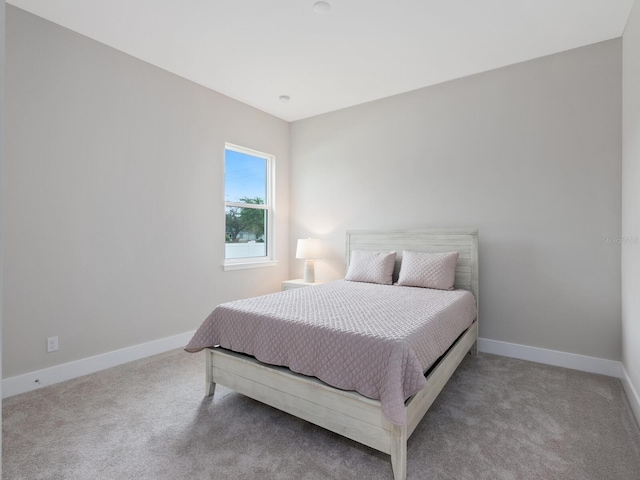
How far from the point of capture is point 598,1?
7.89 feet

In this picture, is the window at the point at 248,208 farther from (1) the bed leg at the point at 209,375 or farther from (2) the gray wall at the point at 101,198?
(1) the bed leg at the point at 209,375

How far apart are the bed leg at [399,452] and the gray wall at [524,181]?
2.05m

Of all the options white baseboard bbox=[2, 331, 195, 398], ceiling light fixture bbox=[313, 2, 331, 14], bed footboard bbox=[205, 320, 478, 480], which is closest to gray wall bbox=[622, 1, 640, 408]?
bed footboard bbox=[205, 320, 478, 480]

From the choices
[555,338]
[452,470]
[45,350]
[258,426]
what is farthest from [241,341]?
[555,338]

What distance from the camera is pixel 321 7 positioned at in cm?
246

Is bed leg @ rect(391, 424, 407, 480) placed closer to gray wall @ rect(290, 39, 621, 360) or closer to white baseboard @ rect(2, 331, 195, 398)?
gray wall @ rect(290, 39, 621, 360)

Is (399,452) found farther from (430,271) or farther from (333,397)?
(430,271)

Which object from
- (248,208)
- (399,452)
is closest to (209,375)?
(399,452)

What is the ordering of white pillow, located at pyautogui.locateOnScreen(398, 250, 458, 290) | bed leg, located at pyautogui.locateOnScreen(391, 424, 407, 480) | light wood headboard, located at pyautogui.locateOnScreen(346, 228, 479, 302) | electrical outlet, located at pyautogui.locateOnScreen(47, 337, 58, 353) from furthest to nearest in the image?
light wood headboard, located at pyautogui.locateOnScreen(346, 228, 479, 302) → white pillow, located at pyautogui.locateOnScreen(398, 250, 458, 290) → electrical outlet, located at pyautogui.locateOnScreen(47, 337, 58, 353) → bed leg, located at pyautogui.locateOnScreen(391, 424, 407, 480)

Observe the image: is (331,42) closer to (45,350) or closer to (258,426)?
(258,426)

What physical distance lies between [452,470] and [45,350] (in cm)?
283

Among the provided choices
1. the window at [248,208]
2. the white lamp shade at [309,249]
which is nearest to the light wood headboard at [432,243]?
the white lamp shade at [309,249]

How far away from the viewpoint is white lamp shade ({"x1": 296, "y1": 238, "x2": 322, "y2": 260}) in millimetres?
4215

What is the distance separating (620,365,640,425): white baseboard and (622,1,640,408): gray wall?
3 centimetres
